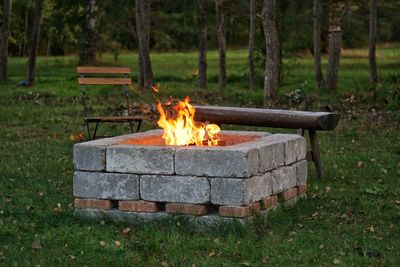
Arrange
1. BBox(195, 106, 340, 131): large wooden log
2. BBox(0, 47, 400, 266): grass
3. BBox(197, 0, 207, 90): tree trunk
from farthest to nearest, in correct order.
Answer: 1. BBox(197, 0, 207, 90): tree trunk
2. BBox(195, 106, 340, 131): large wooden log
3. BBox(0, 47, 400, 266): grass

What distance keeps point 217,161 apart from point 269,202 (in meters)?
0.98

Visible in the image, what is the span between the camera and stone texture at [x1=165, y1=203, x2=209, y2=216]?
8.89 meters

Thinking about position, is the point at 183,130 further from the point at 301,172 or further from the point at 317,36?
the point at 317,36

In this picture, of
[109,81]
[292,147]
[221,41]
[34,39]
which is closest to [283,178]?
[292,147]

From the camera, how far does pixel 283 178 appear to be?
978cm

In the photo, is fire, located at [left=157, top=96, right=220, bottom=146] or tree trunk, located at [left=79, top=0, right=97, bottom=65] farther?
tree trunk, located at [left=79, top=0, right=97, bottom=65]

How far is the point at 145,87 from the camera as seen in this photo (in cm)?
2403

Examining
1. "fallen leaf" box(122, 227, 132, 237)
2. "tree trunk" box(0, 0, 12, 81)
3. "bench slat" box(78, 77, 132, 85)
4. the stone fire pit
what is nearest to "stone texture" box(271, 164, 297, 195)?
the stone fire pit

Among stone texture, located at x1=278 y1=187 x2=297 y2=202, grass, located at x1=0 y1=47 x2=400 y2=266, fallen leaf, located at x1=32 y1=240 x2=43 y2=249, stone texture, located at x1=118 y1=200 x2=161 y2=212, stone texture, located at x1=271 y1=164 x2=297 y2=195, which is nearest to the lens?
grass, located at x1=0 y1=47 x2=400 y2=266

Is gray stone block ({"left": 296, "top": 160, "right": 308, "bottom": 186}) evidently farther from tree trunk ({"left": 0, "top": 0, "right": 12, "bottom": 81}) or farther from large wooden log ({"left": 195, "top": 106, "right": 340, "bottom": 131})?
tree trunk ({"left": 0, "top": 0, "right": 12, "bottom": 81})

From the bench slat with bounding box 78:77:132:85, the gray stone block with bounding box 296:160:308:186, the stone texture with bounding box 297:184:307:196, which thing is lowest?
the stone texture with bounding box 297:184:307:196

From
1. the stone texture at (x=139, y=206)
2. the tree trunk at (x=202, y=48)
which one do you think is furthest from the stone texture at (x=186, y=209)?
the tree trunk at (x=202, y=48)

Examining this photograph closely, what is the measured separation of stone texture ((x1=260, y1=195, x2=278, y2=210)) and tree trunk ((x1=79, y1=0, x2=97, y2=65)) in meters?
26.0

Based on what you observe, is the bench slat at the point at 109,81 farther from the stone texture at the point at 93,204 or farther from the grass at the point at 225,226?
the stone texture at the point at 93,204
